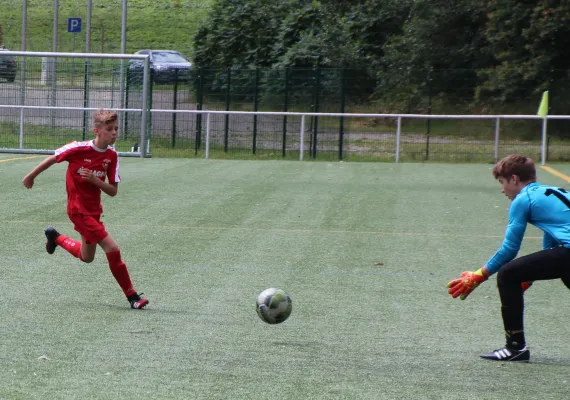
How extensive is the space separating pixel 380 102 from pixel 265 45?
9797 mm

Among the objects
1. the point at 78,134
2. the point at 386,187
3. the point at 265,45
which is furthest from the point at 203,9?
the point at 386,187

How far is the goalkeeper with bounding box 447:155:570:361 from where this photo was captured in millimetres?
5496

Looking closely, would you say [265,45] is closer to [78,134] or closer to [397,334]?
[78,134]

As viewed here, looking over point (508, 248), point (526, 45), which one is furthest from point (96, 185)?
point (526, 45)

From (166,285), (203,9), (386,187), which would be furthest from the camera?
(203,9)

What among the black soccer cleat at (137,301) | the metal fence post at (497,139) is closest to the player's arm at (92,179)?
the black soccer cleat at (137,301)

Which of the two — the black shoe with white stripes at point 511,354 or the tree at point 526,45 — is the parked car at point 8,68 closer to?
the tree at point 526,45

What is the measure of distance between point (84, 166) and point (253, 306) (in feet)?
5.05

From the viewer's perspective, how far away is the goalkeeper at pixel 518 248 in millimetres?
5496

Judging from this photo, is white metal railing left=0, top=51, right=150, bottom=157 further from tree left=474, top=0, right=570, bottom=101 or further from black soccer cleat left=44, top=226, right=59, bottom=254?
black soccer cleat left=44, top=226, right=59, bottom=254

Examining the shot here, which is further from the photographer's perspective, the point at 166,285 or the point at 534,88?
the point at 534,88

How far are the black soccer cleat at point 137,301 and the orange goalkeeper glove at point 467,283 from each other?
2267 mm

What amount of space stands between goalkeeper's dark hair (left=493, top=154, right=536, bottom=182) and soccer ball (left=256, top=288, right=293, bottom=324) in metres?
1.59

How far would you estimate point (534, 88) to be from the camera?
27.0 meters
